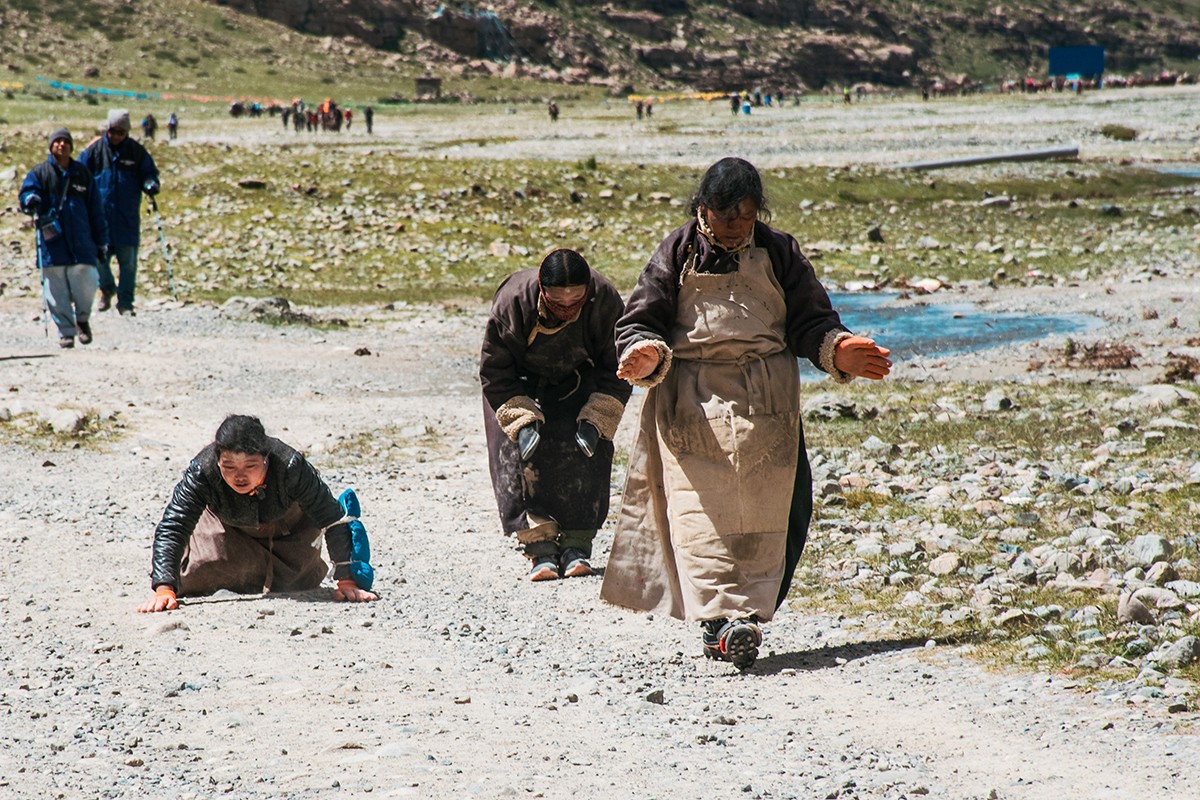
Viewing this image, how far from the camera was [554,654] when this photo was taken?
5648mm

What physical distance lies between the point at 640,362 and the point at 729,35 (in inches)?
5661

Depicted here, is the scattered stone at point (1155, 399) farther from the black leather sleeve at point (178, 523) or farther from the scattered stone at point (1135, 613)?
the black leather sleeve at point (178, 523)

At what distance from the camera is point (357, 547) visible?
20.6 feet

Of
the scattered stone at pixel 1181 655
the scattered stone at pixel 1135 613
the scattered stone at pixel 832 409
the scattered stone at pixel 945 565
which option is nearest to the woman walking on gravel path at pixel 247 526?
the scattered stone at pixel 945 565

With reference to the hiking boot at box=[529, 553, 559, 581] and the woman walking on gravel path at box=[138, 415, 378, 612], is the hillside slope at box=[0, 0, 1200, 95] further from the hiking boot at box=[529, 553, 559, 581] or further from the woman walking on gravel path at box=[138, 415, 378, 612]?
the woman walking on gravel path at box=[138, 415, 378, 612]

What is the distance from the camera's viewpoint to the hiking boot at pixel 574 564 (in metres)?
6.97

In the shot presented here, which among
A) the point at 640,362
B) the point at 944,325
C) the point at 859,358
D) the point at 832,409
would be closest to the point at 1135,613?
the point at 859,358

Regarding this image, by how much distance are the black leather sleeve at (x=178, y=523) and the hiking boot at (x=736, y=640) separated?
214 centimetres

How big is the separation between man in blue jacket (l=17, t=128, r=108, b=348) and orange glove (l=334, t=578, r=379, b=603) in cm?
760

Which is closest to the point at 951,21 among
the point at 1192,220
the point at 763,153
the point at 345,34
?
the point at 345,34

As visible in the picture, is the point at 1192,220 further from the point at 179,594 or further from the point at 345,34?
the point at 345,34

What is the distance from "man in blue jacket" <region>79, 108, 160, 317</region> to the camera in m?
13.9

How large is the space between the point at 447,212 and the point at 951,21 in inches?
6363

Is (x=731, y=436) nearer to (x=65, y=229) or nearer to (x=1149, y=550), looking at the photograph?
(x=1149, y=550)
